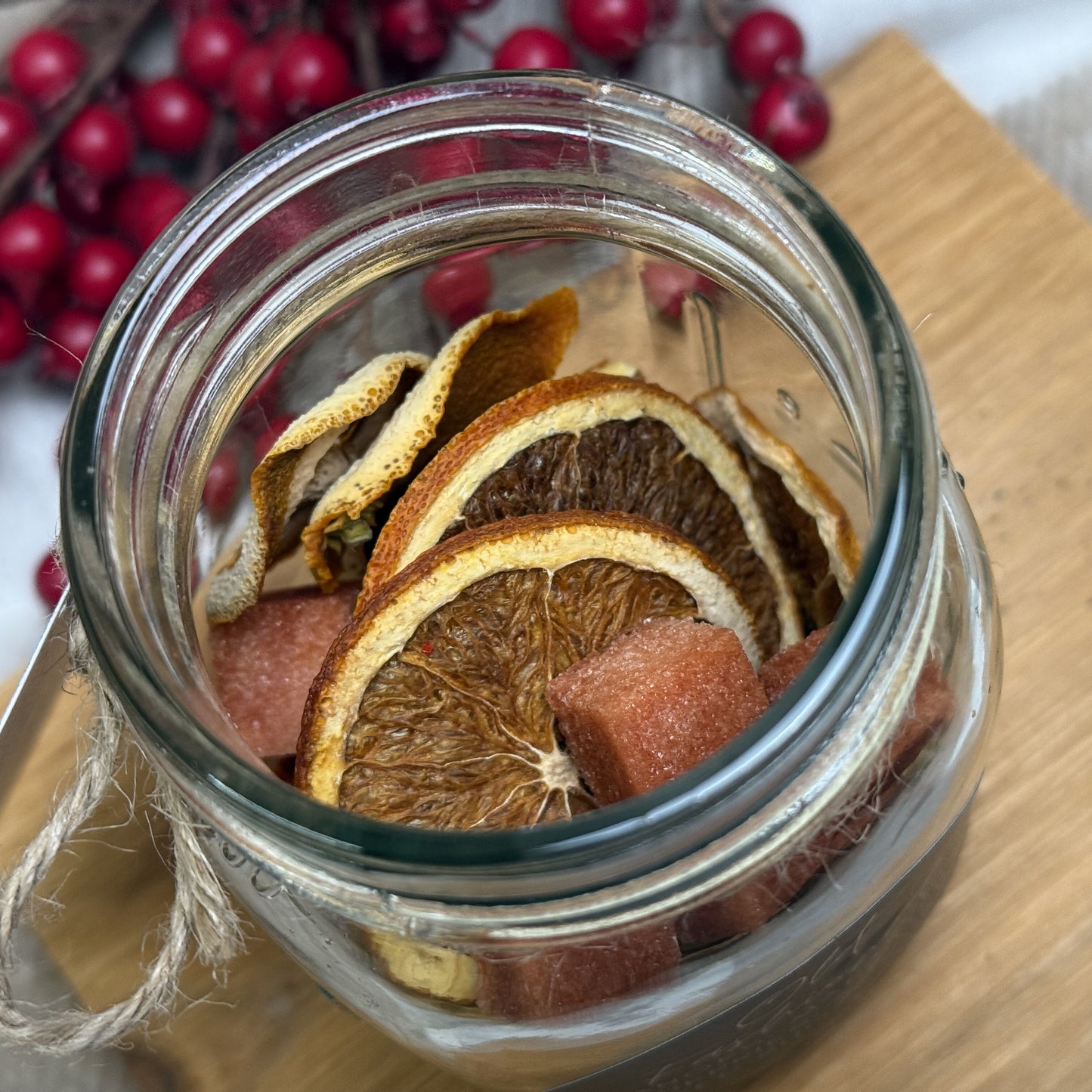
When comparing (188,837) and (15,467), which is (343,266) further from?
(15,467)

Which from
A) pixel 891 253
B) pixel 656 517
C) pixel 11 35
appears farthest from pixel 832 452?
pixel 11 35

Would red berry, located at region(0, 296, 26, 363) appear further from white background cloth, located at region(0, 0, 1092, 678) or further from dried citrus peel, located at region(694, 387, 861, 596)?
dried citrus peel, located at region(694, 387, 861, 596)

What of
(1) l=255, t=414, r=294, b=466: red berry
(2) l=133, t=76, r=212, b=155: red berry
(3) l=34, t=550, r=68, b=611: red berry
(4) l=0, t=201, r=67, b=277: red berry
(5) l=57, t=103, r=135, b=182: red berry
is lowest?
(3) l=34, t=550, r=68, b=611: red berry

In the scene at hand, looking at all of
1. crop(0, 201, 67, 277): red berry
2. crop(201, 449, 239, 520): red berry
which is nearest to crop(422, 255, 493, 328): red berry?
crop(201, 449, 239, 520): red berry

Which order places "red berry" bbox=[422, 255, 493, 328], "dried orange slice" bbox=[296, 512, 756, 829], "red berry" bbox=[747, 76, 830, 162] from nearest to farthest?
"dried orange slice" bbox=[296, 512, 756, 829] → "red berry" bbox=[422, 255, 493, 328] → "red berry" bbox=[747, 76, 830, 162]

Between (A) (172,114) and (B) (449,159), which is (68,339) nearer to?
(A) (172,114)

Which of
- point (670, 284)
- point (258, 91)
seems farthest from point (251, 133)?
point (670, 284)

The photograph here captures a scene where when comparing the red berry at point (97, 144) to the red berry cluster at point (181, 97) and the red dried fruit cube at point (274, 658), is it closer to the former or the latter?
the red berry cluster at point (181, 97)
